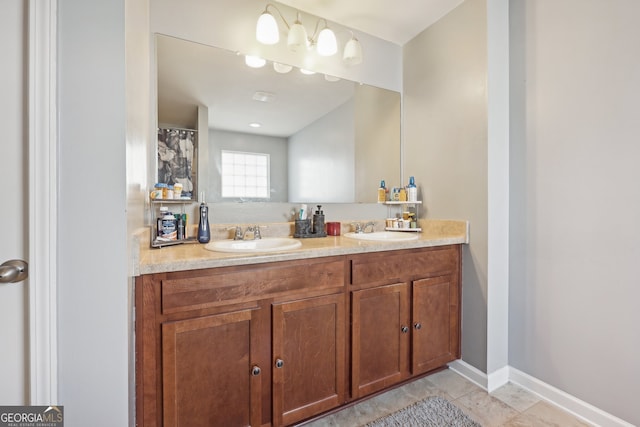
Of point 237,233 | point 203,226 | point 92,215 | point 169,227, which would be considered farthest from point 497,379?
point 92,215

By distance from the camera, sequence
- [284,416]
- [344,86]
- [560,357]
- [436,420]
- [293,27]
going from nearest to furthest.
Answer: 1. [284,416]
2. [436,420]
3. [560,357]
4. [293,27]
5. [344,86]

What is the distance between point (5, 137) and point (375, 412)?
181cm

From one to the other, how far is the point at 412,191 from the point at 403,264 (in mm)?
678

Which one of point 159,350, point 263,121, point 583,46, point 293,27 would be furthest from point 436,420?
point 293,27

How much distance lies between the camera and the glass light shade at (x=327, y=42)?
1.79 m

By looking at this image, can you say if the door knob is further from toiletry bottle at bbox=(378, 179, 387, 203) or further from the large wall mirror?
toiletry bottle at bbox=(378, 179, 387, 203)

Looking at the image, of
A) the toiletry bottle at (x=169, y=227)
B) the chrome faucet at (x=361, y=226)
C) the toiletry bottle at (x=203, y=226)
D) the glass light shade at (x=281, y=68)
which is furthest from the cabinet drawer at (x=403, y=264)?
the glass light shade at (x=281, y=68)

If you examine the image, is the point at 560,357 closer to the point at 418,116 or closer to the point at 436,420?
the point at 436,420

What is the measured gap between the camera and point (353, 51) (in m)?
1.88

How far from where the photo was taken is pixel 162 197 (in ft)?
4.58

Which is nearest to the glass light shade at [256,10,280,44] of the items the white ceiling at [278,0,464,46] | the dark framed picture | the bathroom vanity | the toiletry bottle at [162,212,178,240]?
the white ceiling at [278,0,464,46]

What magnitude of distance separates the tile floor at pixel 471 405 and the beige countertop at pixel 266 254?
33.2 inches

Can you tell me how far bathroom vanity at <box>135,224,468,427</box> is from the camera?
3.29ft

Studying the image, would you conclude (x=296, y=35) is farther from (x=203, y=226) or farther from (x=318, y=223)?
(x=203, y=226)
